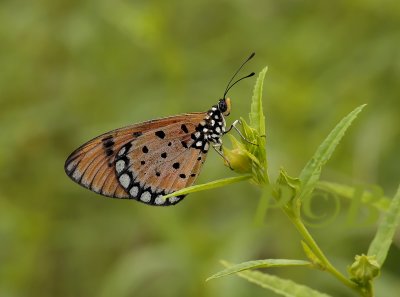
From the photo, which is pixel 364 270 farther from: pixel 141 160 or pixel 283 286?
pixel 141 160

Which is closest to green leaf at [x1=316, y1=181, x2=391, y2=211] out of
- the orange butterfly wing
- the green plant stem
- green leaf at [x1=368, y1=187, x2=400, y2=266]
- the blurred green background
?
green leaf at [x1=368, y1=187, x2=400, y2=266]

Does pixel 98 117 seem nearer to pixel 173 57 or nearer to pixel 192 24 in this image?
pixel 173 57

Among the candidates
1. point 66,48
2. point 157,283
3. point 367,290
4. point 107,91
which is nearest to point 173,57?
point 107,91

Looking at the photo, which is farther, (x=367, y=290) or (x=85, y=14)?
(x=85, y=14)

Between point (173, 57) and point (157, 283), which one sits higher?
point (173, 57)

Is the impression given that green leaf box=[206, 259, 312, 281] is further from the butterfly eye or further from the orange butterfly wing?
the butterfly eye

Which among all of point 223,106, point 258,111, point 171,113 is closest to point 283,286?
point 258,111

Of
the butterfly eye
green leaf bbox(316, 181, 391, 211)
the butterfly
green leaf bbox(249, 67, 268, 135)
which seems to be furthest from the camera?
the butterfly eye
